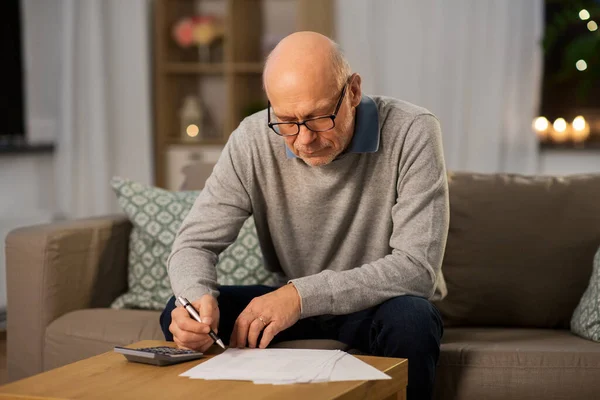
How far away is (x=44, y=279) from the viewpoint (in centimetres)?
242

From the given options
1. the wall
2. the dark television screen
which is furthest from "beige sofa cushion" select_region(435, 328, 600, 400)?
the dark television screen

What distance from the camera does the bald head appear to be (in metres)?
1.81

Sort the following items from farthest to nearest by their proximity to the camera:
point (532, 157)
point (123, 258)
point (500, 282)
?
point (532, 157), point (123, 258), point (500, 282)

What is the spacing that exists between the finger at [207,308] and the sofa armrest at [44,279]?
2.80 ft

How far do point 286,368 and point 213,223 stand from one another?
543 mm

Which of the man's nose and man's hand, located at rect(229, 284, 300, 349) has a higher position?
the man's nose

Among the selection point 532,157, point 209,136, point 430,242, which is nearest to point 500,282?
point 430,242

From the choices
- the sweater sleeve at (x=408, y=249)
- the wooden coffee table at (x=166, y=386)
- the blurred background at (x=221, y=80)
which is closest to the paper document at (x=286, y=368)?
the wooden coffee table at (x=166, y=386)

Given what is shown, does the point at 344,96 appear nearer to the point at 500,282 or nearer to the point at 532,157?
the point at 500,282

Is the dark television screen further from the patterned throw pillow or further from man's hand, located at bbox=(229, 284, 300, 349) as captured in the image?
man's hand, located at bbox=(229, 284, 300, 349)

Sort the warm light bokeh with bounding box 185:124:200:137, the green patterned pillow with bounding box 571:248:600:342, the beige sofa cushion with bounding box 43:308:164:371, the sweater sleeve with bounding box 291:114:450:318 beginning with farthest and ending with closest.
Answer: the warm light bokeh with bounding box 185:124:200:137
the beige sofa cushion with bounding box 43:308:164:371
the green patterned pillow with bounding box 571:248:600:342
the sweater sleeve with bounding box 291:114:450:318

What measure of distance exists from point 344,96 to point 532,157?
2.28 m

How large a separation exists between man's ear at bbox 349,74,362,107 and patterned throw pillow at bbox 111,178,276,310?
0.72m

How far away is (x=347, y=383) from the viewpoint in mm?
1444
